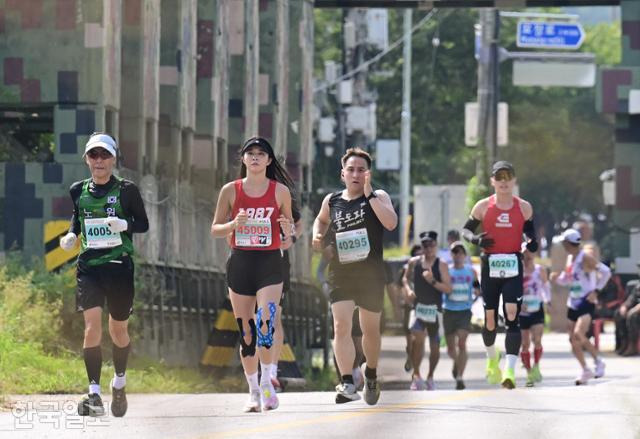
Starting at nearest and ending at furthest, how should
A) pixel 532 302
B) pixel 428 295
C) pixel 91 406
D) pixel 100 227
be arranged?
pixel 91 406, pixel 100 227, pixel 532 302, pixel 428 295

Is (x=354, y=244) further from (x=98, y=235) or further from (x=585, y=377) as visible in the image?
(x=585, y=377)

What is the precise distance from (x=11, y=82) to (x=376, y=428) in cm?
1085

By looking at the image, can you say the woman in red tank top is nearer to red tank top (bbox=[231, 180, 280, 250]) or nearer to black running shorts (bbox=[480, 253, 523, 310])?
red tank top (bbox=[231, 180, 280, 250])

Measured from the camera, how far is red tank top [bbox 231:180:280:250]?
14.9 metres

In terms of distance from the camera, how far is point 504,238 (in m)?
18.8

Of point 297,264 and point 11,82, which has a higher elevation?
point 11,82

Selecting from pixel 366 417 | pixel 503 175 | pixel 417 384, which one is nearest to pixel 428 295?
pixel 417 384

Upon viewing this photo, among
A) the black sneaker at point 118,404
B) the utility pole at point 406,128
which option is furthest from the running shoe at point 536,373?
the utility pole at point 406,128

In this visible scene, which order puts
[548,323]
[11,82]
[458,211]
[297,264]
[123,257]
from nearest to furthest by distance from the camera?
[123,257] < [11,82] < [297,264] < [458,211] < [548,323]

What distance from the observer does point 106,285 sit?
14.8m

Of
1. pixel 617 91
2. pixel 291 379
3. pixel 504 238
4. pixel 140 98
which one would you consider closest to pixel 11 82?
pixel 140 98

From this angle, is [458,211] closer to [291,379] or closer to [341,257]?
[291,379]
